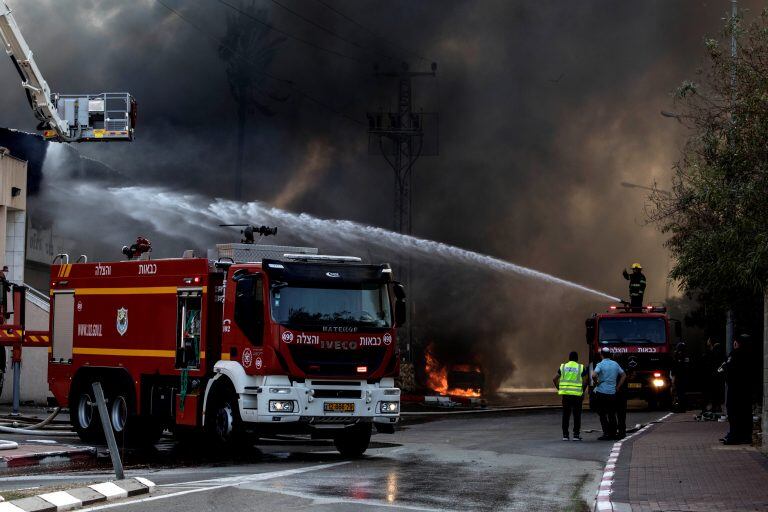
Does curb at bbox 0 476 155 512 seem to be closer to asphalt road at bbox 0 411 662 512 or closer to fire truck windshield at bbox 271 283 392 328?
asphalt road at bbox 0 411 662 512

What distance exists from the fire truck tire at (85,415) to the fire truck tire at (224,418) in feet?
10.4

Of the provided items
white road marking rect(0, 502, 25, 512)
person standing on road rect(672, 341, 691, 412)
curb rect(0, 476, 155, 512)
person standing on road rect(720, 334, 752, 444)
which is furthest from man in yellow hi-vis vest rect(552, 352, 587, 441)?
white road marking rect(0, 502, 25, 512)

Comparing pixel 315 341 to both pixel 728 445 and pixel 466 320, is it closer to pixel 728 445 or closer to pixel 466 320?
pixel 728 445

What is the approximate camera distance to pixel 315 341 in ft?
52.7

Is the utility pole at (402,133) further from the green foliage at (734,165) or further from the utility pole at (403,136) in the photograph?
the green foliage at (734,165)

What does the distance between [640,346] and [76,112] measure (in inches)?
653

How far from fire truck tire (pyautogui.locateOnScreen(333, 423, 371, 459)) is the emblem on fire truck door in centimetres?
425

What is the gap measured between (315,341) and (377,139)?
111ft

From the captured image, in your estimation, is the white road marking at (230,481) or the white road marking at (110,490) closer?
the white road marking at (230,481)

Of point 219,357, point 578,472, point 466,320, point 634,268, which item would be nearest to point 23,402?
point 219,357

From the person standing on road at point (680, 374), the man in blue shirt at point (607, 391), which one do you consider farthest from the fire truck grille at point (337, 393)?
the person standing on road at point (680, 374)

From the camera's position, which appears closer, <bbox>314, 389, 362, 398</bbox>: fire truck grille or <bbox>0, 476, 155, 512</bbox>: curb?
<bbox>0, 476, 155, 512</bbox>: curb

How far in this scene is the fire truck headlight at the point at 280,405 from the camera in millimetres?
15688

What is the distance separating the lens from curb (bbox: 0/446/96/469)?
1497cm
